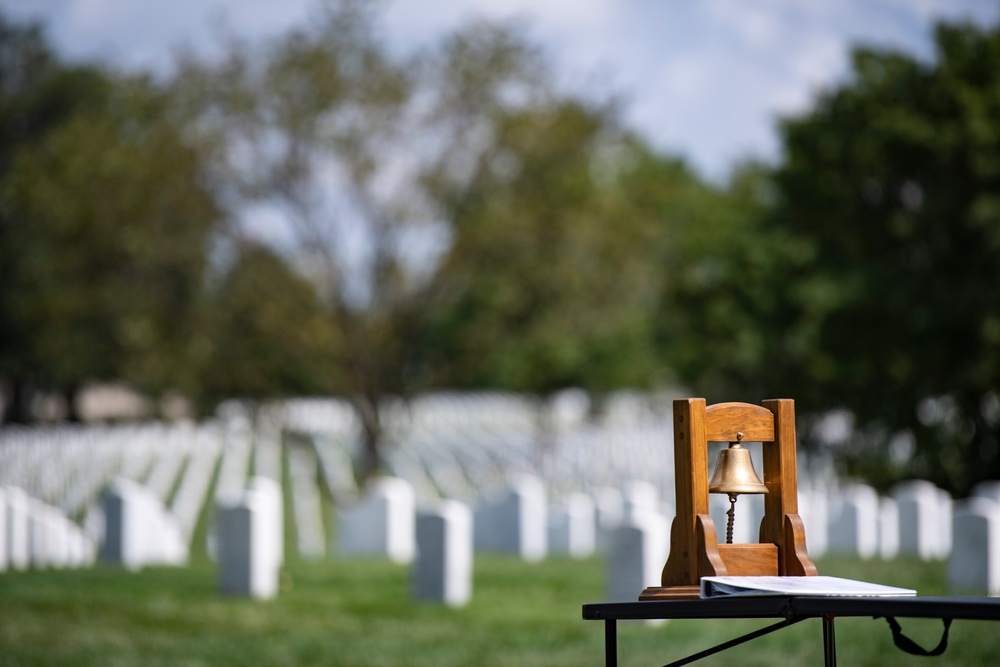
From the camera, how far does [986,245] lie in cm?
2009

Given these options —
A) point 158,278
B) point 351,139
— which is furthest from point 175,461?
point 351,139

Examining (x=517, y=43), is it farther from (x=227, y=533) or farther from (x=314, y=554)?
(x=227, y=533)

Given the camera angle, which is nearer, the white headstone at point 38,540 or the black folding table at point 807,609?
the black folding table at point 807,609

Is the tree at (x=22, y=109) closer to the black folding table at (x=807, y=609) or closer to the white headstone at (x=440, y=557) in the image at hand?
the white headstone at (x=440, y=557)

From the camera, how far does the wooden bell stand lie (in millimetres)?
4020

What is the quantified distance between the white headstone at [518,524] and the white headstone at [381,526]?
0.99m

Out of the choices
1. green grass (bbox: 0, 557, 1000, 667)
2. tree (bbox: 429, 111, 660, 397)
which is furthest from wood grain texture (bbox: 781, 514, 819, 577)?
tree (bbox: 429, 111, 660, 397)

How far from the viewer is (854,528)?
47.6ft

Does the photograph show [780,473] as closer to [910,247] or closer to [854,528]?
[854,528]

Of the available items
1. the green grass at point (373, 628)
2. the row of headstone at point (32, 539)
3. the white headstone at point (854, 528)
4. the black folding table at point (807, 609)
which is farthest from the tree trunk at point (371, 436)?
the black folding table at point (807, 609)

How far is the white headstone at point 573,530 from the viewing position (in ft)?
52.5

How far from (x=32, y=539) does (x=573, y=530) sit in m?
6.18

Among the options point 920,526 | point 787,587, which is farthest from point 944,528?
point 787,587

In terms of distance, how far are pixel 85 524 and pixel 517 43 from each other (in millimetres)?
12172
